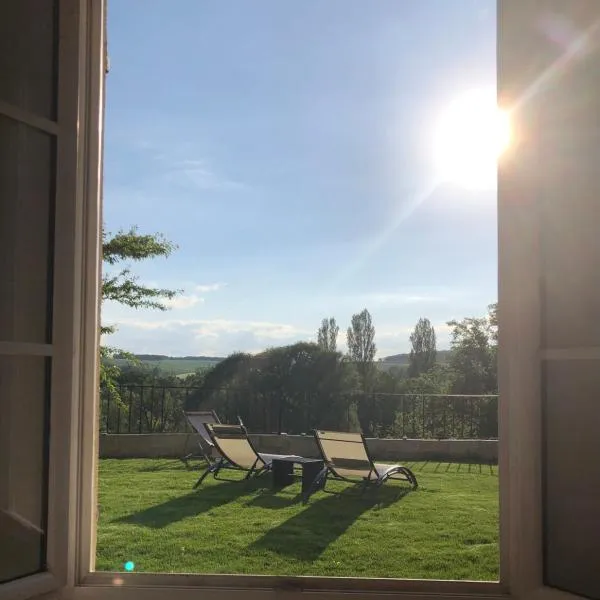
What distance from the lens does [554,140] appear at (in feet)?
4.03

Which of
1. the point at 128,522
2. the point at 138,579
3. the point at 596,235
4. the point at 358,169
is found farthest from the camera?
the point at 358,169

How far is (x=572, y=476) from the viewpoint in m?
1.15

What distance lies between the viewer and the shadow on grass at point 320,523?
3.45 metres

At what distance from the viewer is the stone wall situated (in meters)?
6.81

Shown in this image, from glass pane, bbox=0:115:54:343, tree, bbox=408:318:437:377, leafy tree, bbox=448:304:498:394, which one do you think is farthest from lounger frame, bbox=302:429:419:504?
tree, bbox=408:318:437:377

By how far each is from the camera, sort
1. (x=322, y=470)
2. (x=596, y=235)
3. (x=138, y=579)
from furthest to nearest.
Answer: (x=322, y=470) → (x=138, y=579) → (x=596, y=235)

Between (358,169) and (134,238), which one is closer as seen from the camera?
(134,238)

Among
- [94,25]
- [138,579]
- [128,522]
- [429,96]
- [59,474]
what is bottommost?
[128,522]

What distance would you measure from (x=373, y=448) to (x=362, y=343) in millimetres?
3621

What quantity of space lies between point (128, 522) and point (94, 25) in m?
3.40

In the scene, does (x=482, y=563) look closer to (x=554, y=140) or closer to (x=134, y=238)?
(x=554, y=140)

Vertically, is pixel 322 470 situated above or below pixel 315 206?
below

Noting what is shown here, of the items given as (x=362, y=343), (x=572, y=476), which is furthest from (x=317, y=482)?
(x=362, y=343)

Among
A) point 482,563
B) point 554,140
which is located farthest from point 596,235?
point 482,563
